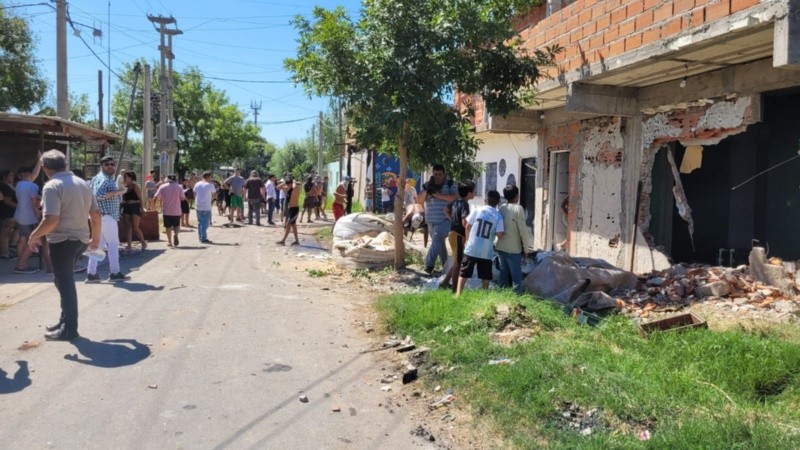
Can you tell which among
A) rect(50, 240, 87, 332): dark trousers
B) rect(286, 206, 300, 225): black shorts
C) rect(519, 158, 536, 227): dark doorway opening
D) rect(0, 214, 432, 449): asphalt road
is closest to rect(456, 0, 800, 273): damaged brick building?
rect(519, 158, 536, 227): dark doorway opening

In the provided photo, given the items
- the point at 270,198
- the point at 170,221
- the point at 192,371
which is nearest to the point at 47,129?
the point at 170,221

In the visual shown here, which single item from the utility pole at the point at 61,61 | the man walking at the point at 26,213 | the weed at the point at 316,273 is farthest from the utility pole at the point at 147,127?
the weed at the point at 316,273

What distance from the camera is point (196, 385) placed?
4879 millimetres

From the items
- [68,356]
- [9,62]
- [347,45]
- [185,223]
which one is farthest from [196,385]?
[9,62]

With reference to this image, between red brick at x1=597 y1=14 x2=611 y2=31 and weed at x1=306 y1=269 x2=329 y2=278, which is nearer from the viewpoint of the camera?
red brick at x1=597 y1=14 x2=611 y2=31

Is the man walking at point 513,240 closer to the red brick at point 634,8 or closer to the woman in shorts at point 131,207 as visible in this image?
the red brick at point 634,8

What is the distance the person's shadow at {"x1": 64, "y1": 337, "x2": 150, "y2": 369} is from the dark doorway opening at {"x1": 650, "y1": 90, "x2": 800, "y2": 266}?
24.4 ft

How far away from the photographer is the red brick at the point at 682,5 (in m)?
6.99

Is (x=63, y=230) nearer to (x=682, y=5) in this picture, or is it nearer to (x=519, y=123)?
(x=682, y=5)

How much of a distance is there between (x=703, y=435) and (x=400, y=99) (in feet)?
20.3

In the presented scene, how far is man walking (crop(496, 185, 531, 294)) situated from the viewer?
308 inches

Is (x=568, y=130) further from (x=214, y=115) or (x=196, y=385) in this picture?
(x=214, y=115)

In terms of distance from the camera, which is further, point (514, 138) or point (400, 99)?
point (514, 138)

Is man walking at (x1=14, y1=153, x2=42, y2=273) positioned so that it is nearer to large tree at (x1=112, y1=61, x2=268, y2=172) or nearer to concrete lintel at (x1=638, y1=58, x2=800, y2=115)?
concrete lintel at (x1=638, y1=58, x2=800, y2=115)
